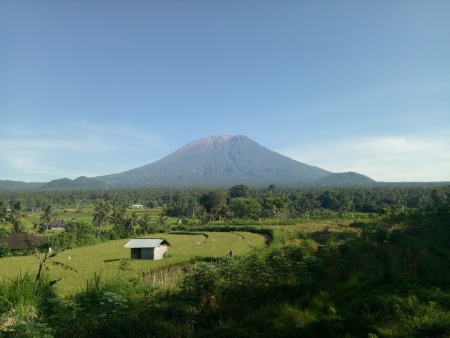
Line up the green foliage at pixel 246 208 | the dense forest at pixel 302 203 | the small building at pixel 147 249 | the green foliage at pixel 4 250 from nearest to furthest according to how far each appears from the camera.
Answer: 1. the small building at pixel 147 249
2. the green foliage at pixel 4 250
3. the green foliage at pixel 246 208
4. the dense forest at pixel 302 203

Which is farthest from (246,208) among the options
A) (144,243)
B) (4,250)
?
(4,250)

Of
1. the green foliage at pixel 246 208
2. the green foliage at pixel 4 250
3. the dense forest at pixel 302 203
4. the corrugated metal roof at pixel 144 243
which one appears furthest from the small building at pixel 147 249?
the green foliage at pixel 246 208

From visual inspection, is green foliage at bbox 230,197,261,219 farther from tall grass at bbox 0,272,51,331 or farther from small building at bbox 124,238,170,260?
tall grass at bbox 0,272,51,331

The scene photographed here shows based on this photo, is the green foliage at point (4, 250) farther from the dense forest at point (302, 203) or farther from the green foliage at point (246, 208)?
the green foliage at point (246, 208)

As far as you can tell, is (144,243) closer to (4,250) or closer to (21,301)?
(21,301)

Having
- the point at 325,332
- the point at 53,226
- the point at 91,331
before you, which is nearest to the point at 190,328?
the point at 91,331

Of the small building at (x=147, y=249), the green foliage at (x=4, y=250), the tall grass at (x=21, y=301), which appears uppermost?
the tall grass at (x=21, y=301)

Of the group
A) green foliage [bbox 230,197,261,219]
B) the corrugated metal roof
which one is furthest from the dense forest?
the corrugated metal roof

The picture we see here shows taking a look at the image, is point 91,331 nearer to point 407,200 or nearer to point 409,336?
point 409,336

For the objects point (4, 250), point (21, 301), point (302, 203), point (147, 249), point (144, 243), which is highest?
point (302, 203)

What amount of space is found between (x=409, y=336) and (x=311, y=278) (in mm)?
4380

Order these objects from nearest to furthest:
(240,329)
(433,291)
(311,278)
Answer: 1. (240,329)
2. (433,291)
3. (311,278)

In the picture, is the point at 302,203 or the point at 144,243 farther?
the point at 302,203

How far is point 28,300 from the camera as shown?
8.53m
